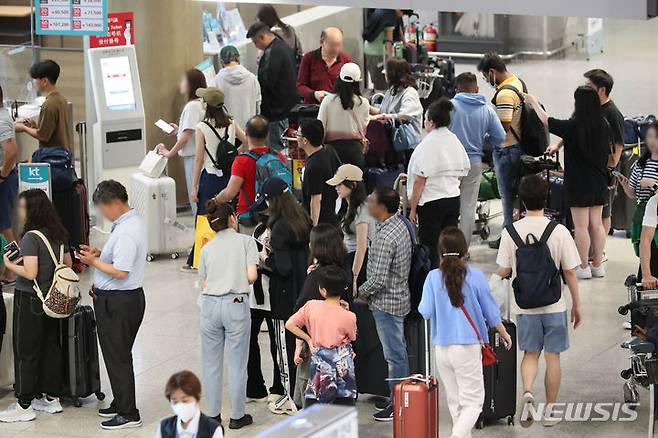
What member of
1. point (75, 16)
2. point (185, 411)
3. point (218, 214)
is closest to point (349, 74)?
point (75, 16)

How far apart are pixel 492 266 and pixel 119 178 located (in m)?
3.71

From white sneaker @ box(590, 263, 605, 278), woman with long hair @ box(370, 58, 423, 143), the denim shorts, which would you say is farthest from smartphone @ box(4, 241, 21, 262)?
white sneaker @ box(590, 263, 605, 278)

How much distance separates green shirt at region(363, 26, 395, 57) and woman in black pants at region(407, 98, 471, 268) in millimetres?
5775

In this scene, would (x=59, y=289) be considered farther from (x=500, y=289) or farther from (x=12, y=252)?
(x=500, y=289)

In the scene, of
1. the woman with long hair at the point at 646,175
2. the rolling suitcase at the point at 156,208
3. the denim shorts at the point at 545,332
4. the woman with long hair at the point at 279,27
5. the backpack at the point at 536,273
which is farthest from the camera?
the woman with long hair at the point at 279,27

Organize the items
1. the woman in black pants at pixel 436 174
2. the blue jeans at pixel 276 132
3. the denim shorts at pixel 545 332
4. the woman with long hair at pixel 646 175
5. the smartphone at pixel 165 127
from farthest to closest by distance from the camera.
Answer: the blue jeans at pixel 276 132, the smartphone at pixel 165 127, the woman in black pants at pixel 436 174, the woman with long hair at pixel 646 175, the denim shorts at pixel 545 332

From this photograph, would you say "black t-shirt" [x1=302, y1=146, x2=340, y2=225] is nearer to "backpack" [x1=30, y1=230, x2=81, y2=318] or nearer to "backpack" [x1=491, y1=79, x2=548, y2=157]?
"backpack" [x1=30, y1=230, x2=81, y2=318]

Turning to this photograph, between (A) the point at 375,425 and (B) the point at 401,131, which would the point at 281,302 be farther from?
(B) the point at 401,131

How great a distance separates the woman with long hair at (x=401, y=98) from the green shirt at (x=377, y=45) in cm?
429

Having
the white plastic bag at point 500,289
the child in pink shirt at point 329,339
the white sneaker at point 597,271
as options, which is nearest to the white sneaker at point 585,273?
the white sneaker at point 597,271

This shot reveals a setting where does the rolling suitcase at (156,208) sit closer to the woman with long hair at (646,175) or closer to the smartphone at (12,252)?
the smartphone at (12,252)

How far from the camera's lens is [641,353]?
767cm

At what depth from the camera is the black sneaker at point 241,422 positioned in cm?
809

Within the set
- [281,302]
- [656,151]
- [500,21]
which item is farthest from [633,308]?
[500,21]
